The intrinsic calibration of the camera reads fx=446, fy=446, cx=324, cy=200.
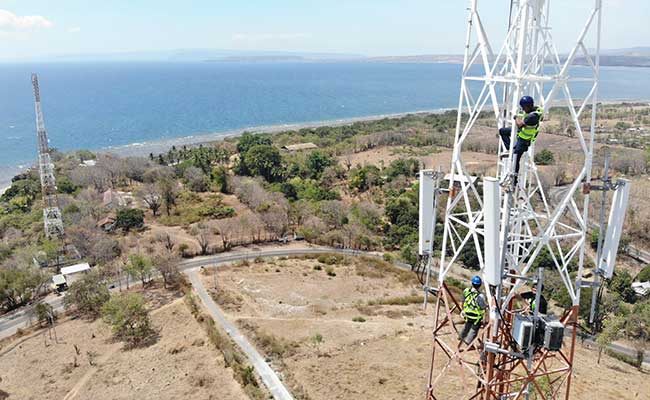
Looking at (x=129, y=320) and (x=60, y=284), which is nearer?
(x=129, y=320)

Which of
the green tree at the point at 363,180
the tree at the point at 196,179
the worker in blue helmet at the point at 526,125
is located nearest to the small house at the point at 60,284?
the tree at the point at 196,179

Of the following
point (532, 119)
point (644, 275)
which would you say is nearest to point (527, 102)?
point (532, 119)

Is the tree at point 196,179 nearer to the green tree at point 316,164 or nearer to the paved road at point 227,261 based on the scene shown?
the green tree at point 316,164

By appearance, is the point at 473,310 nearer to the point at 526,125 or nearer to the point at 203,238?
the point at 526,125

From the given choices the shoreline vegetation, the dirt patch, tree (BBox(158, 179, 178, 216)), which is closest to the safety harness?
the dirt patch

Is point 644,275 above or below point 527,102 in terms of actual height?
below

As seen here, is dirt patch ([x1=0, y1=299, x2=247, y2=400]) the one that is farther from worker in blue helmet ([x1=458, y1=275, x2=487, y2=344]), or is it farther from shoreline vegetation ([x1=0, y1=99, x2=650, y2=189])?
shoreline vegetation ([x1=0, y1=99, x2=650, y2=189])
